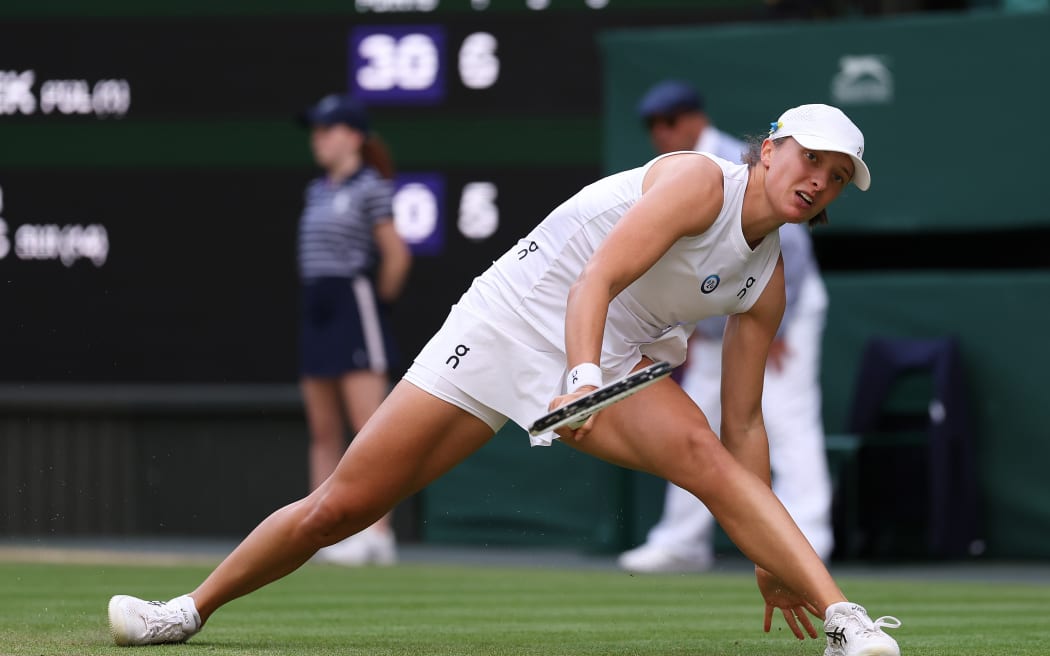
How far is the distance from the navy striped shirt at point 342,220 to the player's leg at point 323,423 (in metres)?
0.57

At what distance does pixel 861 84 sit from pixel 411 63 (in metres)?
2.43

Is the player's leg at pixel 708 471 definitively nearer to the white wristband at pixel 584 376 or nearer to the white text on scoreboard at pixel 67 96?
the white wristband at pixel 584 376

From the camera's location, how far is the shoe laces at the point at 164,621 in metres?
5.41

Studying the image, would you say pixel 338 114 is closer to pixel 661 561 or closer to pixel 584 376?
pixel 661 561

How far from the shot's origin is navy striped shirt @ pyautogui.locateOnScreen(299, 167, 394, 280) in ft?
32.7

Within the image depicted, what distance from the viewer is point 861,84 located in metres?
10.5

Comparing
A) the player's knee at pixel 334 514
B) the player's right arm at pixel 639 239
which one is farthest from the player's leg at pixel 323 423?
the player's right arm at pixel 639 239

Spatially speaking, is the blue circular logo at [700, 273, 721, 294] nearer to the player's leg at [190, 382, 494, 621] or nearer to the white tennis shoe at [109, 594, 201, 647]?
the player's leg at [190, 382, 494, 621]

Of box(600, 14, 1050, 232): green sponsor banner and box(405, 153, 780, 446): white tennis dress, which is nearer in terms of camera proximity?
box(405, 153, 780, 446): white tennis dress

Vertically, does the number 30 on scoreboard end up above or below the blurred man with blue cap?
above

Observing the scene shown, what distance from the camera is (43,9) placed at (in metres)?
11.0

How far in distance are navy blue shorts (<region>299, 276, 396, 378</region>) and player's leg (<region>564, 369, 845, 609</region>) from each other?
478 centimetres

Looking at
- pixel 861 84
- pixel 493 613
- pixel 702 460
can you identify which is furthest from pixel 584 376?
pixel 861 84

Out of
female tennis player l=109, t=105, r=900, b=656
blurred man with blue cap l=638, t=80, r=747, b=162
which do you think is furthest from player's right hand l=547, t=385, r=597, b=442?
blurred man with blue cap l=638, t=80, r=747, b=162
